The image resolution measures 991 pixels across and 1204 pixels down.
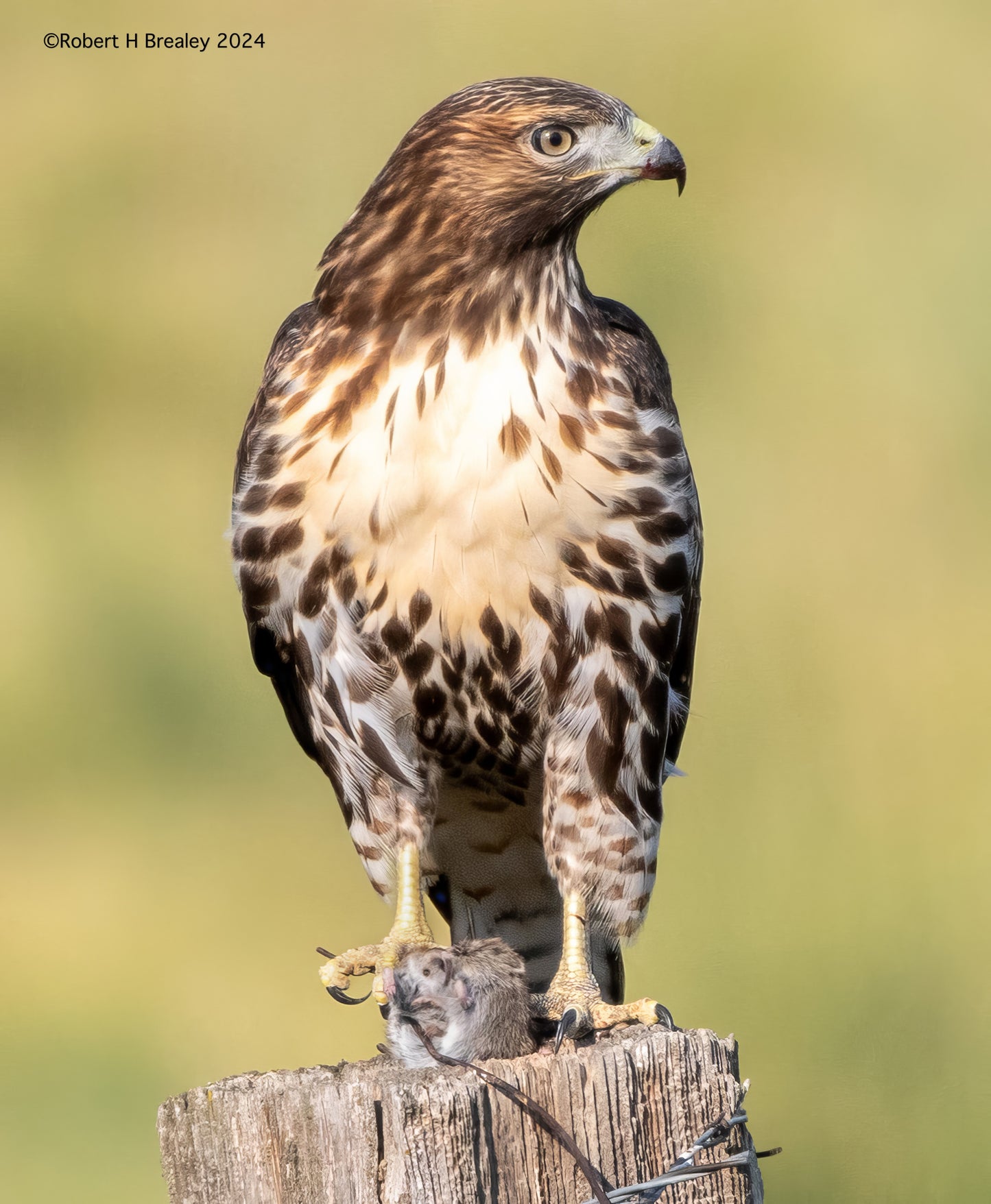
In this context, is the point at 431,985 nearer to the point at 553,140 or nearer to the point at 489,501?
the point at 489,501

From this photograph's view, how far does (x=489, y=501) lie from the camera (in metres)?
3.07

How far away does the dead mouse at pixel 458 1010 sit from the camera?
2.71 metres

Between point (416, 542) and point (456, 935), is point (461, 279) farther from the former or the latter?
point (456, 935)

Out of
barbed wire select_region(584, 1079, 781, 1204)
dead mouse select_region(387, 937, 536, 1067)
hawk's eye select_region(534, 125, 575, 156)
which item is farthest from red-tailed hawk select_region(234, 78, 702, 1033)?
barbed wire select_region(584, 1079, 781, 1204)

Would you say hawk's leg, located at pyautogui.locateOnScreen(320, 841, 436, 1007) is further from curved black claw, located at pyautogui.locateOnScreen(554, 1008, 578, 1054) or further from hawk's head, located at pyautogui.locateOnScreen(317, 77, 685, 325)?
hawk's head, located at pyautogui.locateOnScreen(317, 77, 685, 325)

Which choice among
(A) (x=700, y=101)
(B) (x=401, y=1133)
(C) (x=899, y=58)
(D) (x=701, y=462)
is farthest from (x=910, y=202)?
(B) (x=401, y=1133)

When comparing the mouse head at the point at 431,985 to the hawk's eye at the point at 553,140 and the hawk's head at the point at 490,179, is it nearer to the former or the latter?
Answer: the hawk's head at the point at 490,179

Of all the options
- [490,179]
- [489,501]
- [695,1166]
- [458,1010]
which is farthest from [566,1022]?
[490,179]

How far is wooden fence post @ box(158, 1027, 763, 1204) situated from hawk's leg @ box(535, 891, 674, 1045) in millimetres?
588

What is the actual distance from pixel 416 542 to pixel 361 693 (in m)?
0.38

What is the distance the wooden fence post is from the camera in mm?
2250

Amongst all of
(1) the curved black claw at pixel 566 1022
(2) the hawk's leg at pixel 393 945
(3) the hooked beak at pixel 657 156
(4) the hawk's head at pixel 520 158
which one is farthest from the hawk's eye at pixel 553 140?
(1) the curved black claw at pixel 566 1022

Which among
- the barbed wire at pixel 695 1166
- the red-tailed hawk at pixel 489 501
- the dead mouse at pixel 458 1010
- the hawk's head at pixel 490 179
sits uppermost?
the hawk's head at pixel 490 179

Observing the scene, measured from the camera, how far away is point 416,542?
3127 millimetres
